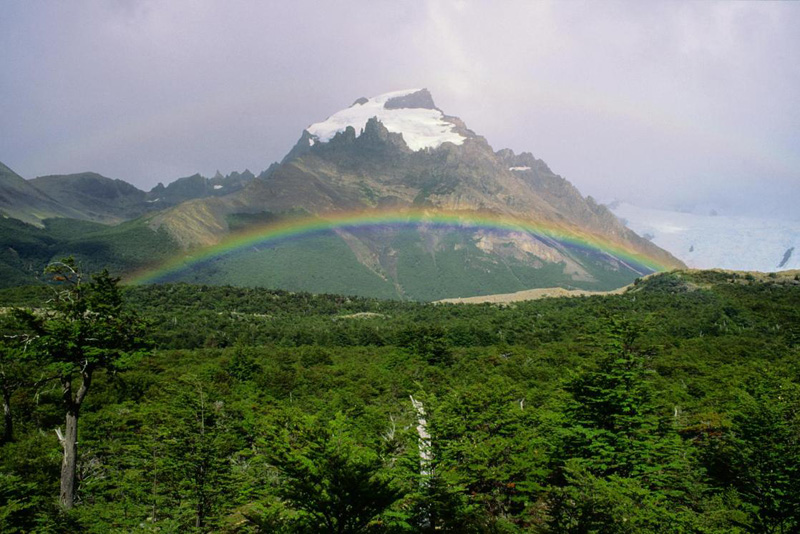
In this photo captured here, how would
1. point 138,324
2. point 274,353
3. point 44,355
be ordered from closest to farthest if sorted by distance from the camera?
point 44,355
point 138,324
point 274,353

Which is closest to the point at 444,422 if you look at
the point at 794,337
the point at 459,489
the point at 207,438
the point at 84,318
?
the point at 459,489

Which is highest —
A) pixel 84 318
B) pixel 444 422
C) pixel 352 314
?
pixel 84 318

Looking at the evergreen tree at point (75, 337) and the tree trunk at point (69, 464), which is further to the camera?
the tree trunk at point (69, 464)

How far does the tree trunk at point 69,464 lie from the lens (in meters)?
18.1

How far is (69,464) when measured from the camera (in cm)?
1823

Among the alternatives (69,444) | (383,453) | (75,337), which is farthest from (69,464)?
(383,453)

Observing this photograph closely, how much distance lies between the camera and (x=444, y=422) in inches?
830

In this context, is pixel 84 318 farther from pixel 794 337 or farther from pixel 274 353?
pixel 794 337

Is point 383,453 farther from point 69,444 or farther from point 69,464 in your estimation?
point 69,444

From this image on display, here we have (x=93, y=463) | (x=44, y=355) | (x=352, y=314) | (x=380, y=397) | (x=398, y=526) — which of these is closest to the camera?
(x=398, y=526)

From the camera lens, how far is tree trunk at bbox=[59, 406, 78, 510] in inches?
713

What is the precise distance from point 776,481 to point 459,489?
44.0 ft

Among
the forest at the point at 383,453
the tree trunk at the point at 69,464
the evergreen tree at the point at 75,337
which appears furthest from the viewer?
the tree trunk at the point at 69,464

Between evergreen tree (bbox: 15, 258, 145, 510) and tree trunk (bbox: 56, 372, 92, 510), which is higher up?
evergreen tree (bbox: 15, 258, 145, 510)
